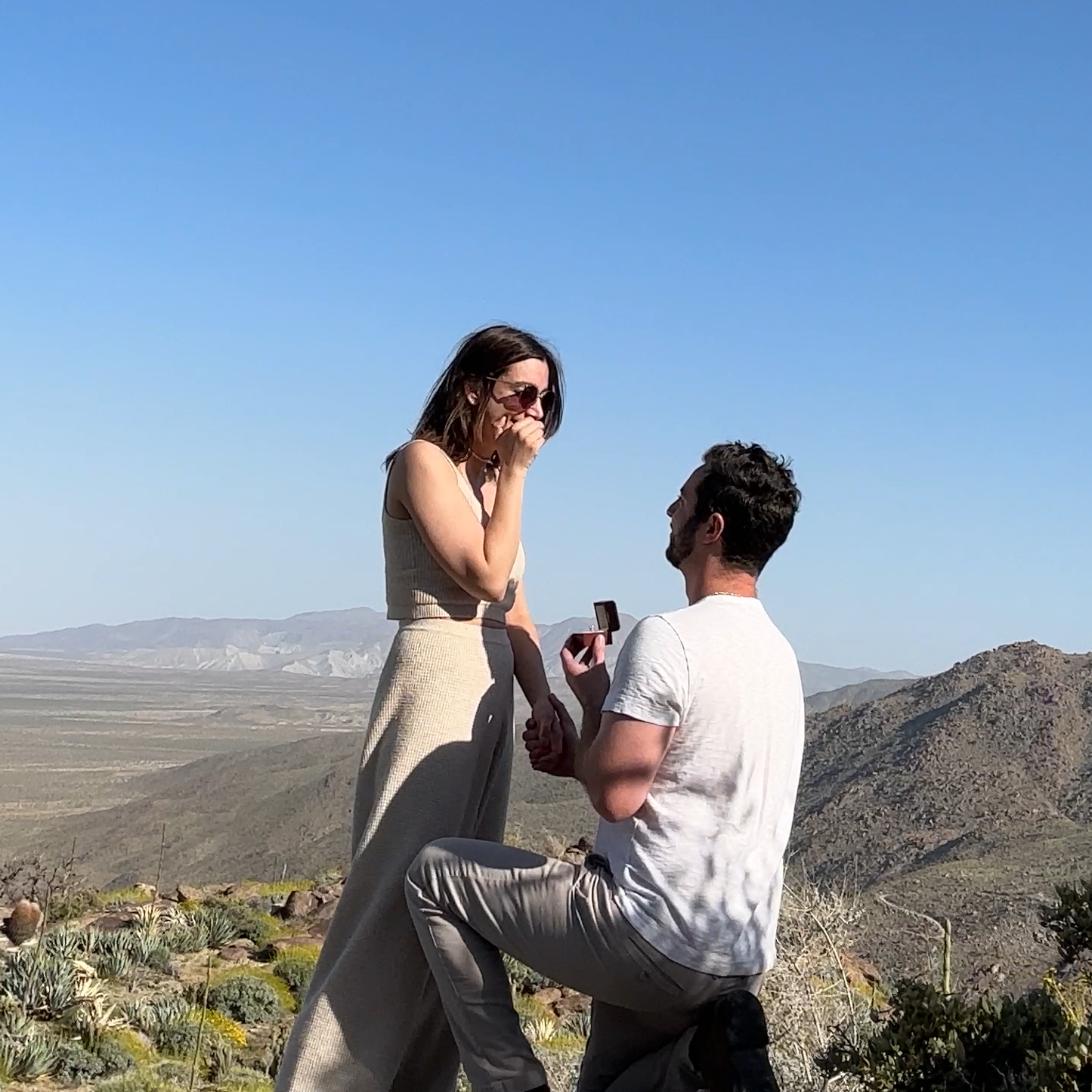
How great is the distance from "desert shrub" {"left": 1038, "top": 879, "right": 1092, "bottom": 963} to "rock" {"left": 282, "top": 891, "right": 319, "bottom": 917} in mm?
7199

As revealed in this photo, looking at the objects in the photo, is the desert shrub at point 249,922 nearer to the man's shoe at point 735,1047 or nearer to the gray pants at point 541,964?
the gray pants at point 541,964

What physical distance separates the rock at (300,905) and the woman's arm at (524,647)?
23.3 ft

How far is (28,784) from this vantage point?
188 feet

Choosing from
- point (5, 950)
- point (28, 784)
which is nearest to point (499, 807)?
point (5, 950)

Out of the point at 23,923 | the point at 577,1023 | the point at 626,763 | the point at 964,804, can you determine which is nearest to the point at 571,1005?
the point at 577,1023

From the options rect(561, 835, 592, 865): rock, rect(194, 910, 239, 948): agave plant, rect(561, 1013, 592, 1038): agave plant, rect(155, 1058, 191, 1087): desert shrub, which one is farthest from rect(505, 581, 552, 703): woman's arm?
rect(561, 835, 592, 865): rock

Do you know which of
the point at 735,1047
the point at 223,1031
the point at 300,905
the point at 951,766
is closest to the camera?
the point at 735,1047

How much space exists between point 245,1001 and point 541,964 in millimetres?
4635

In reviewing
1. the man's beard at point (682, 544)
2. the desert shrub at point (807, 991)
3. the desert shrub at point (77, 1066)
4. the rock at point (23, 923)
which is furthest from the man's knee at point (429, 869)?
the rock at point (23, 923)

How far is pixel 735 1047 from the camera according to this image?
2.60 m

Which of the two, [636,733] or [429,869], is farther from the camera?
[429,869]

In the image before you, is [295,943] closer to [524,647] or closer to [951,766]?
[524,647]

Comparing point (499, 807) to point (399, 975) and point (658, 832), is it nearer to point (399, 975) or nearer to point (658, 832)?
point (399, 975)

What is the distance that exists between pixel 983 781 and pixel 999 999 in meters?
21.4
